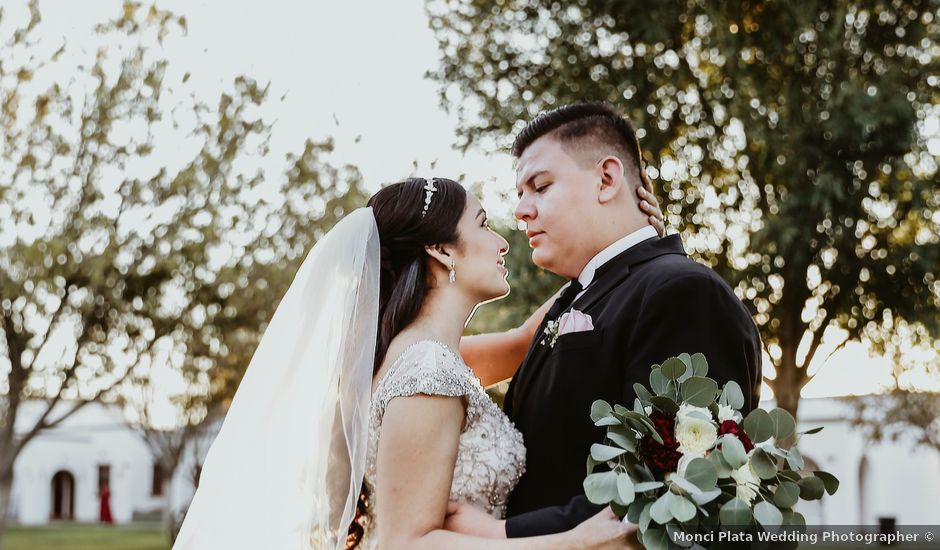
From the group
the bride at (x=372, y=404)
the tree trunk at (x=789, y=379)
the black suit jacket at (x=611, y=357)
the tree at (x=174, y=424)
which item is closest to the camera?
the black suit jacket at (x=611, y=357)

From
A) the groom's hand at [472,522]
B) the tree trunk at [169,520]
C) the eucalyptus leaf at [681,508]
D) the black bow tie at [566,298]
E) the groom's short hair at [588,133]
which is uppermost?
the groom's short hair at [588,133]

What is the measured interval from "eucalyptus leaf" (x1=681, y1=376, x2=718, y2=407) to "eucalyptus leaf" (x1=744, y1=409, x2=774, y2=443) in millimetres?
106

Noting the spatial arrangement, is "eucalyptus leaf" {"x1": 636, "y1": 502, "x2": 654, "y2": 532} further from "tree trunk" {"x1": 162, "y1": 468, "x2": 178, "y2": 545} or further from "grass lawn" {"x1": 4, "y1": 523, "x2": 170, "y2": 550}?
"grass lawn" {"x1": 4, "y1": 523, "x2": 170, "y2": 550}

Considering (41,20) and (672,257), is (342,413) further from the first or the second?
(41,20)

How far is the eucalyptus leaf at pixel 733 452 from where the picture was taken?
2404 millimetres

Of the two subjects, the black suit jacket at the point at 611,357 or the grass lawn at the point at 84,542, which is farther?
the grass lawn at the point at 84,542

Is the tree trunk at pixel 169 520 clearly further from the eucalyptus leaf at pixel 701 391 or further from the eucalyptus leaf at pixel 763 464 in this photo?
the eucalyptus leaf at pixel 763 464

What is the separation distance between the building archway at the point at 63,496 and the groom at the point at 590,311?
56.6 m

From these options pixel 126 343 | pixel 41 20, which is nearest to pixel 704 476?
pixel 41 20

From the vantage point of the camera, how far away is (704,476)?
240 cm

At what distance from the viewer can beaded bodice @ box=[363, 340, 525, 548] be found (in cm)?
320

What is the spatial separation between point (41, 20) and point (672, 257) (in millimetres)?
8828

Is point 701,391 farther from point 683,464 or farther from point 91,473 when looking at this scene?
point 91,473

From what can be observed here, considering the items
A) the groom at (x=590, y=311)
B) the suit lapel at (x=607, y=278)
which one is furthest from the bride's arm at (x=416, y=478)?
the suit lapel at (x=607, y=278)
